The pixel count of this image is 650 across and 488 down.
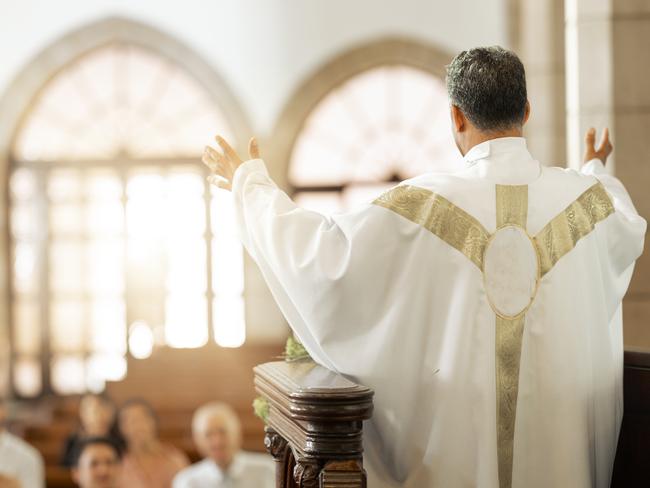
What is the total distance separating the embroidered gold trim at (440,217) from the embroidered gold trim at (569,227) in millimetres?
146

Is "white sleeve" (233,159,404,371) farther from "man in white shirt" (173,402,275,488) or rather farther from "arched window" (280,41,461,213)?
"arched window" (280,41,461,213)

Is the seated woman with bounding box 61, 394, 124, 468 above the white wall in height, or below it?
below

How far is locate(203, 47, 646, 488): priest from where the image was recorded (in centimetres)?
229

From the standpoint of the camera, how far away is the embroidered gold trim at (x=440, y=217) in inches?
91.3

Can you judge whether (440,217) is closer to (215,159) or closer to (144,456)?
(215,159)

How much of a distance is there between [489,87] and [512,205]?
0.92 ft

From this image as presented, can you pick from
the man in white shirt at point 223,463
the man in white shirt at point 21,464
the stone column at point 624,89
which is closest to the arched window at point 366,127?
the man in white shirt at point 21,464

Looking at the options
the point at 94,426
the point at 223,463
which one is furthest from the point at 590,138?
the point at 94,426

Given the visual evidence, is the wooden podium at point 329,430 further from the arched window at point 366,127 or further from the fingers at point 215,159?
the arched window at point 366,127

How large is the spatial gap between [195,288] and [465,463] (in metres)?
9.47

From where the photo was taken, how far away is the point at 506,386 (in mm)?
2316

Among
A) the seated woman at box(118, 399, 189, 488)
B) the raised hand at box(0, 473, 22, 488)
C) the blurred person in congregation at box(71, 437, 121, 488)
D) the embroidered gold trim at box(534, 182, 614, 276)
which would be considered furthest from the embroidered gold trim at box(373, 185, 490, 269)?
the seated woman at box(118, 399, 189, 488)

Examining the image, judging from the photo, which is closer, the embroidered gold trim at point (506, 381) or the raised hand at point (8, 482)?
the embroidered gold trim at point (506, 381)

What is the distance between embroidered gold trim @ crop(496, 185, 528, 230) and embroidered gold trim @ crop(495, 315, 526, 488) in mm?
222
